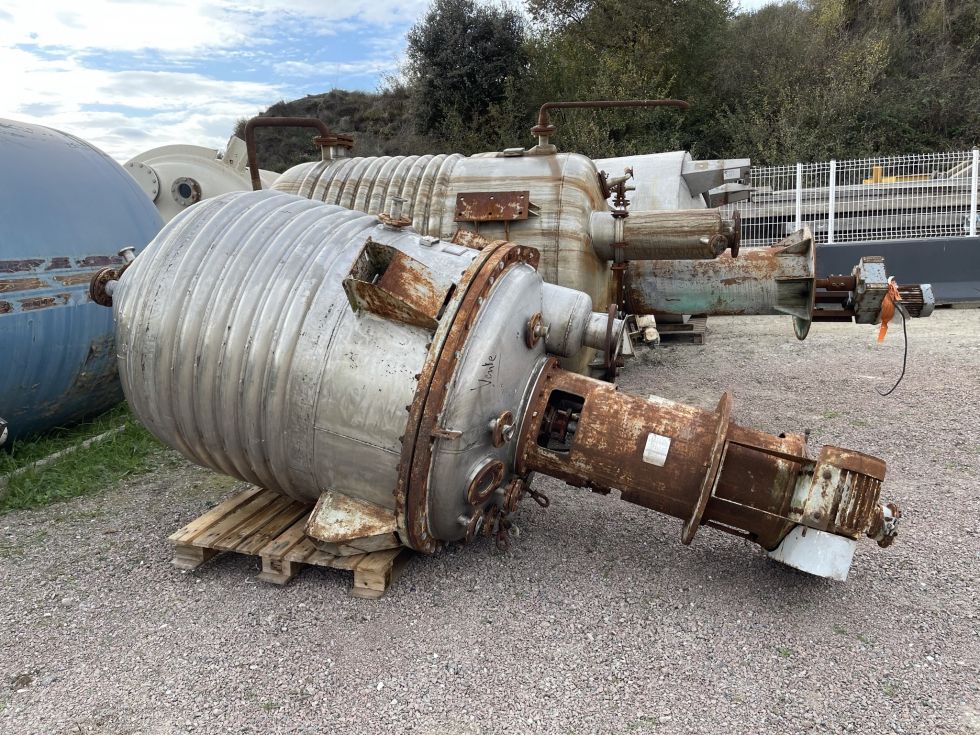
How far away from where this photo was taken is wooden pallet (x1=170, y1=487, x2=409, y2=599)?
2873 mm

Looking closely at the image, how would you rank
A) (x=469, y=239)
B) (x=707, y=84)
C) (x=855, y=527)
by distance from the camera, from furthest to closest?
(x=707, y=84) → (x=469, y=239) → (x=855, y=527)

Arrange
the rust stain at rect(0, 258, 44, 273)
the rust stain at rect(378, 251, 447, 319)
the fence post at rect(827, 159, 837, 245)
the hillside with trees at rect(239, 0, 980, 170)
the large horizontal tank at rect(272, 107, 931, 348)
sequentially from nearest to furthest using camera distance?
1. the rust stain at rect(378, 251, 447, 319)
2. the rust stain at rect(0, 258, 44, 273)
3. the large horizontal tank at rect(272, 107, 931, 348)
4. the fence post at rect(827, 159, 837, 245)
5. the hillside with trees at rect(239, 0, 980, 170)

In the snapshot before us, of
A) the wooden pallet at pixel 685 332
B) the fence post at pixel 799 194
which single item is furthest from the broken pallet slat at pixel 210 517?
the fence post at pixel 799 194

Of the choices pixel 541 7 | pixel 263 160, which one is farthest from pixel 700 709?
pixel 263 160

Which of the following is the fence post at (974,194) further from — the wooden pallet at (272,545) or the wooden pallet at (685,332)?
A: the wooden pallet at (272,545)

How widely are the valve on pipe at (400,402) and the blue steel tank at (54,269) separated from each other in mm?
1695

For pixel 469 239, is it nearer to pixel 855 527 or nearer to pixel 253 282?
pixel 253 282

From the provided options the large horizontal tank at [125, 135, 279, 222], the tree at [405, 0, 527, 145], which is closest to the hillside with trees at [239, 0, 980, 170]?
the tree at [405, 0, 527, 145]

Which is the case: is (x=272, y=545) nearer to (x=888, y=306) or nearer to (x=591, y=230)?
(x=591, y=230)

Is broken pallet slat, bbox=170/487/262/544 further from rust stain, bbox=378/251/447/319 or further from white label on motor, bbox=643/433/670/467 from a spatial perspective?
white label on motor, bbox=643/433/670/467

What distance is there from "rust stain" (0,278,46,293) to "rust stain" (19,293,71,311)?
0.07 metres

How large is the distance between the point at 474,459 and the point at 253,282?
1.11 meters

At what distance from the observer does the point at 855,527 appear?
258cm

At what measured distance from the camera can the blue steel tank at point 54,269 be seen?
412 centimetres
